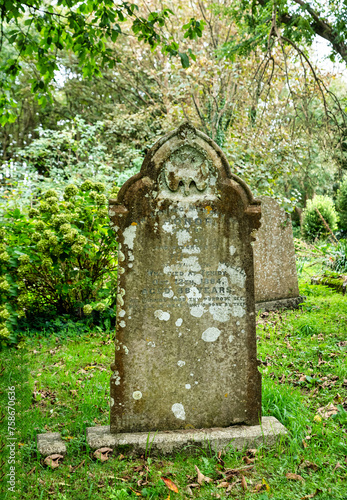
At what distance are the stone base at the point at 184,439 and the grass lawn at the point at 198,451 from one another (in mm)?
65

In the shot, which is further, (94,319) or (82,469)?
(94,319)

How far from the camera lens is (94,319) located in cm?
604

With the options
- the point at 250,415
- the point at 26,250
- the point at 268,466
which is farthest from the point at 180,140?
the point at 26,250

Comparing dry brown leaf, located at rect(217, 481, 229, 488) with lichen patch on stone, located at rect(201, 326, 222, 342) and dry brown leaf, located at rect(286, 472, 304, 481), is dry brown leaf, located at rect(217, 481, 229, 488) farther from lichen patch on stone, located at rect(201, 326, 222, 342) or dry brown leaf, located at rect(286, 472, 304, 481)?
lichen patch on stone, located at rect(201, 326, 222, 342)

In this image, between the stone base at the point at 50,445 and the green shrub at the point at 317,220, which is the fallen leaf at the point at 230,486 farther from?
the green shrub at the point at 317,220

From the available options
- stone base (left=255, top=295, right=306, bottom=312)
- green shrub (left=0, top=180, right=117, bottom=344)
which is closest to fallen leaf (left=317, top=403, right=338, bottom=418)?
stone base (left=255, top=295, right=306, bottom=312)

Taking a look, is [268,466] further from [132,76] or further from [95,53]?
[132,76]

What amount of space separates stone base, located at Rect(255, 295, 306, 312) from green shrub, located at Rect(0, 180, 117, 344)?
252 centimetres

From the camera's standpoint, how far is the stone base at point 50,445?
8.90ft

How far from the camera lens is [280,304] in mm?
6773

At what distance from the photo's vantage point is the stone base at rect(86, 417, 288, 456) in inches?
110

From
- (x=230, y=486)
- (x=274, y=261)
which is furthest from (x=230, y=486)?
(x=274, y=261)

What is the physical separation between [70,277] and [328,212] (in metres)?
13.6

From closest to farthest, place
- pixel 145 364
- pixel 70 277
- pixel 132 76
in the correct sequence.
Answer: pixel 145 364 < pixel 70 277 < pixel 132 76
